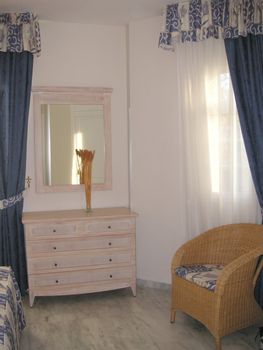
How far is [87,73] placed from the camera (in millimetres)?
3881

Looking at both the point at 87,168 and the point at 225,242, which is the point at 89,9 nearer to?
the point at 87,168

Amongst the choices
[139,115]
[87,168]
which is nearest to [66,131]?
[87,168]

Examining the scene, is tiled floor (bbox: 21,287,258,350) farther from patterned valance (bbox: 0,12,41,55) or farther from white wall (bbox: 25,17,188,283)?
patterned valance (bbox: 0,12,41,55)

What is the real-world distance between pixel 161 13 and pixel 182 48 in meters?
0.44

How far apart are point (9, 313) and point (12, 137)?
6.21 ft

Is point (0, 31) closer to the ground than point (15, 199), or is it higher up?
higher up

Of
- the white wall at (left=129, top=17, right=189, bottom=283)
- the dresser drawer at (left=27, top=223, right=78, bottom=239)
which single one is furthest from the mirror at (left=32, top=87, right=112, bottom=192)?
the dresser drawer at (left=27, top=223, right=78, bottom=239)

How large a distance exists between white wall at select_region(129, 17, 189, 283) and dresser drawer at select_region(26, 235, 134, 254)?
0.42 m

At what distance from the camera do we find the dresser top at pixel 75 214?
339 cm

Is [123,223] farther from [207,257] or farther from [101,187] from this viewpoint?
[207,257]

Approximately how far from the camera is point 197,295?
2756 millimetres

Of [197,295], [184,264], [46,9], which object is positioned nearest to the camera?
[197,295]

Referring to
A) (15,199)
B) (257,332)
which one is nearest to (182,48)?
(15,199)

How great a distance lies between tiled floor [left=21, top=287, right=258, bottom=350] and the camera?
9.00 feet
